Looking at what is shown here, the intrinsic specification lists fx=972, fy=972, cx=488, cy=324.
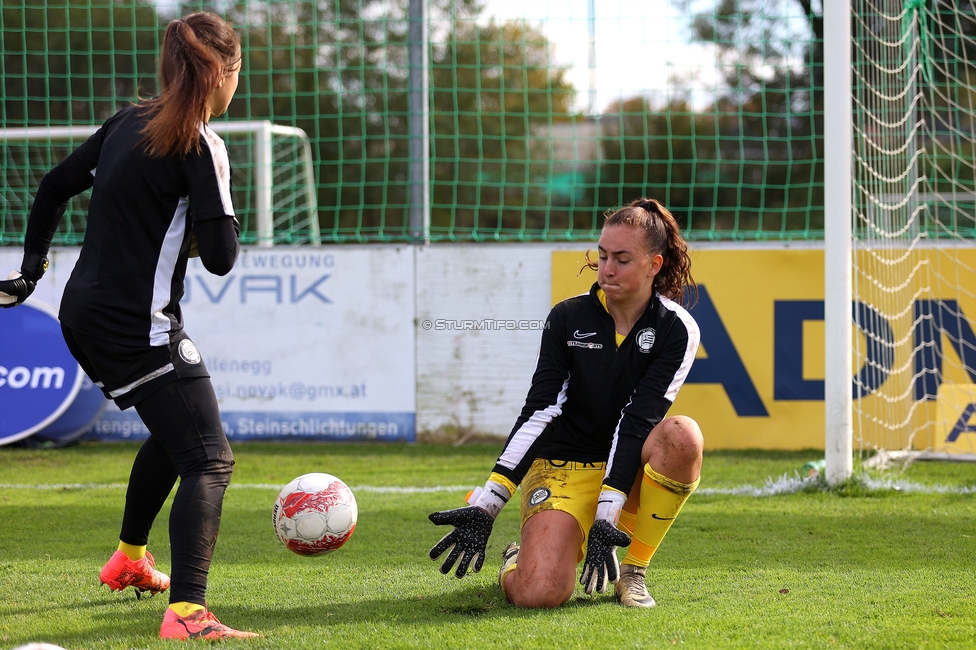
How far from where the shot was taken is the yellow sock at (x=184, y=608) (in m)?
2.68

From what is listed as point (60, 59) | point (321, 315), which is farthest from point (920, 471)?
point (60, 59)

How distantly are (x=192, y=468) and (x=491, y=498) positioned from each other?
0.90 metres

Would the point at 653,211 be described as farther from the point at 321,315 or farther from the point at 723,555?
the point at 321,315

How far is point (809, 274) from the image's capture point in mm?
6820

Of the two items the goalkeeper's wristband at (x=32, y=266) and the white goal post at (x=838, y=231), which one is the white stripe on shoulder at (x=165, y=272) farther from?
the white goal post at (x=838, y=231)

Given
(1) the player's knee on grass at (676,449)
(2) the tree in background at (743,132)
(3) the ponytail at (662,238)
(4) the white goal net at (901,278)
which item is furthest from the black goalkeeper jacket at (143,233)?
(4) the white goal net at (901,278)

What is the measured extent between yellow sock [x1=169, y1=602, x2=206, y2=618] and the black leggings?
12 millimetres

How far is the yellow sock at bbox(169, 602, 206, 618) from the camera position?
2.68 meters

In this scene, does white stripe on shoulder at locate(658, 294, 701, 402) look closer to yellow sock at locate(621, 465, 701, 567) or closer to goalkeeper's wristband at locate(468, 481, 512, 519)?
yellow sock at locate(621, 465, 701, 567)

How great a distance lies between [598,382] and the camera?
3.34 m

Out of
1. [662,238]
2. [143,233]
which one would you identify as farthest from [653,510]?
[143,233]

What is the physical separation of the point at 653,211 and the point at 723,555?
1.40 metres

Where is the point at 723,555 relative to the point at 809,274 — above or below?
below

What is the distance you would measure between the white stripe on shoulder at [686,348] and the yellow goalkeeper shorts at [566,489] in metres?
0.39
